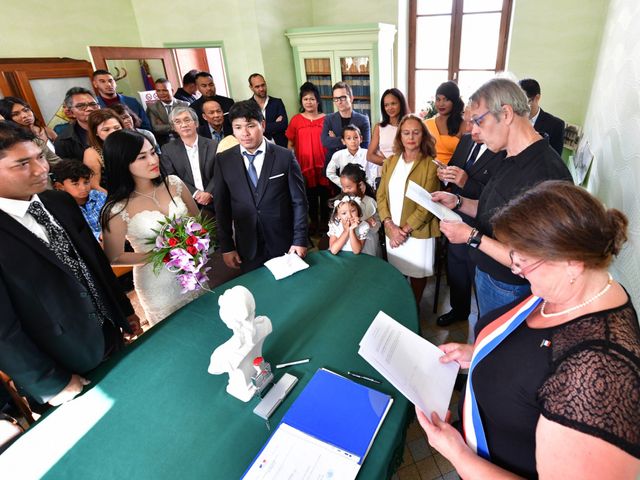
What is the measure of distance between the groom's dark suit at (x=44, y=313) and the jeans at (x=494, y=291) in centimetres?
189

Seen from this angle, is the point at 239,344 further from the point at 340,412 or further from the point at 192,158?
the point at 192,158

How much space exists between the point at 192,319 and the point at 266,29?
491cm

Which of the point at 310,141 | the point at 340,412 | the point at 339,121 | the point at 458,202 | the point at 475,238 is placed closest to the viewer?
the point at 340,412

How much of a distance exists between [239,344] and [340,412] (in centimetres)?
42

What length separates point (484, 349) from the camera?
3.34ft

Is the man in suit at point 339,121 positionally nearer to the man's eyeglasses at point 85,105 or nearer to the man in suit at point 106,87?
the man's eyeglasses at point 85,105

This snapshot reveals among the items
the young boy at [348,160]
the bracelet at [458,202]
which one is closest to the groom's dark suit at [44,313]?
the bracelet at [458,202]

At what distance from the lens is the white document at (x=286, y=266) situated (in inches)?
78.6

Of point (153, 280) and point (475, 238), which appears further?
point (153, 280)

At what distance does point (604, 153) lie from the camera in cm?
191

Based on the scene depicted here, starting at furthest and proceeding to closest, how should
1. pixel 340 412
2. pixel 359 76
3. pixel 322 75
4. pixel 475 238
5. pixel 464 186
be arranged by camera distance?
pixel 322 75, pixel 359 76, pixel 464 186, pixel 475 238, pixel 340 412

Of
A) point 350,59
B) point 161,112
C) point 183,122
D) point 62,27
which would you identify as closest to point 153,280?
point 183,122

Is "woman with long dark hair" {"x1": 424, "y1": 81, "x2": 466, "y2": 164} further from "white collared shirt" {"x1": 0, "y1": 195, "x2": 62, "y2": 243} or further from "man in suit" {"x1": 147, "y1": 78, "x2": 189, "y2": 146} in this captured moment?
"man in suit" {"x1": 147, "y1": 78, "x2": 189, "y2": 146}

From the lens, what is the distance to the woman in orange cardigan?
95.4 inches
